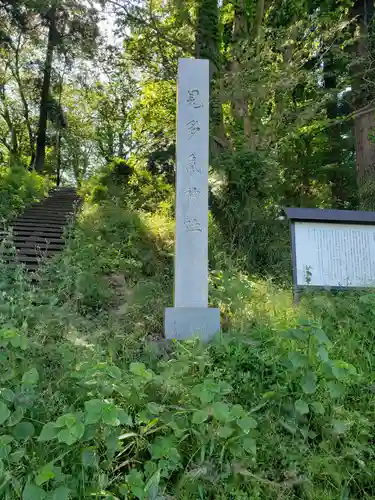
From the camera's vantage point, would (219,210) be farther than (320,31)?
No

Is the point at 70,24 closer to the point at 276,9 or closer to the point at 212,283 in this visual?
the point at 276,9

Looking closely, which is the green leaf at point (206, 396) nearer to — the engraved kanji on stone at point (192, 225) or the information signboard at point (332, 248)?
the engraved kanji on stone at point (192, 225)

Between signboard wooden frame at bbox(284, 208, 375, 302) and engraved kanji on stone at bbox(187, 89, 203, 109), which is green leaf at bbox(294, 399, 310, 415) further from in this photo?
engraved kanji on stone at bbox(187, 89, 203, 109)

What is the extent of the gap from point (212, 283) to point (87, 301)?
1.59 m

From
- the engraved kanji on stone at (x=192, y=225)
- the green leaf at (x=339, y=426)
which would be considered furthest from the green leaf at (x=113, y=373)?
the engraved kanji on stone at (x=192, y=225)

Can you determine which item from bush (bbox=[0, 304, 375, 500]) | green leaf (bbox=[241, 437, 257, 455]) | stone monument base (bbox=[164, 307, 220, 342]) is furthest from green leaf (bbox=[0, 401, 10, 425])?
stone monument base (bbox=[164, 307, 220, 342])

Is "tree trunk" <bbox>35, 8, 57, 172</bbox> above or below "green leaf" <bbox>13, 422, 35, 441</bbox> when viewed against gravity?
above

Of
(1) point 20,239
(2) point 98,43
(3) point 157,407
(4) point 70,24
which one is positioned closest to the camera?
(3) point 157,407

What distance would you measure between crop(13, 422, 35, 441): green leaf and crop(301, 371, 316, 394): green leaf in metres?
1.49

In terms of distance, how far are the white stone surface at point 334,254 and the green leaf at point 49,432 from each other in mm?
3446

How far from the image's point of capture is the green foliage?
392 inches

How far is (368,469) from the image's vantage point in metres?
2.29

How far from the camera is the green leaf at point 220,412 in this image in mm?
2062

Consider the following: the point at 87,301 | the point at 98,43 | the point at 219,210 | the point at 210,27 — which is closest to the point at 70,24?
the point at 98,43
